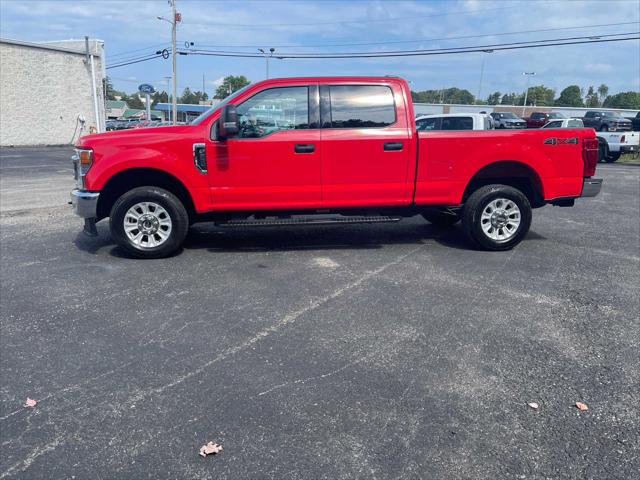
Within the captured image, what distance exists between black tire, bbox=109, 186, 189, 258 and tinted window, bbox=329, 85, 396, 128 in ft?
7.05

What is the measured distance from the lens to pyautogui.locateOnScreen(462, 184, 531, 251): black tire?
21.5 feet

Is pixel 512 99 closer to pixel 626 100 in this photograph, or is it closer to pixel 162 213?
pixel 626 100

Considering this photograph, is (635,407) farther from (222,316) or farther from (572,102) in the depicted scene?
(572,102)

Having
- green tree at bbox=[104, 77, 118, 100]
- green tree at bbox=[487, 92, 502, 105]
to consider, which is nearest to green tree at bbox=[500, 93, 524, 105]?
green tree at bbox=[487, 92, 502, 105]

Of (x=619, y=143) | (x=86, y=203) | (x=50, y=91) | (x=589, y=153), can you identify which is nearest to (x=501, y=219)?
(x=589, y=153)

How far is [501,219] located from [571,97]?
434ft

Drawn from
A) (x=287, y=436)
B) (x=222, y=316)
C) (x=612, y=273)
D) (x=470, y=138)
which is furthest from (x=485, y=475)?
(x=470, y=138)

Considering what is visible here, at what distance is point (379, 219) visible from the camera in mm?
6477

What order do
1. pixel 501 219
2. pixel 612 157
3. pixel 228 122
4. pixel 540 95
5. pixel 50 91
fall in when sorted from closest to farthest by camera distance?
pixel 228 122, pixel 501 219, pixel 612 157, pixel 50 91, pixel 540 95

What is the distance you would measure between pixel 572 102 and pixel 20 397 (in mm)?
135164

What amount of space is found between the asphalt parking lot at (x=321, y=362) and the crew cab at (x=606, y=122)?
870 inches

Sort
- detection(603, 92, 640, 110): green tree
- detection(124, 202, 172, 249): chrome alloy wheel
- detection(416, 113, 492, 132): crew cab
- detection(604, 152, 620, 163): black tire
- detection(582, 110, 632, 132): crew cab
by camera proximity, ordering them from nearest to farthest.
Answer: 1. detection(124, 202, 172, 249): chrome alloy wheel
2. detection(416, 113, 492, 132): crew cab
3. detection(604, 152, 620, 163): black tire
4. detection(582, 110, 632, 132): crew cab
5. detection(603, 92, 640, 110): green tree

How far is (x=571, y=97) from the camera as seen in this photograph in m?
121

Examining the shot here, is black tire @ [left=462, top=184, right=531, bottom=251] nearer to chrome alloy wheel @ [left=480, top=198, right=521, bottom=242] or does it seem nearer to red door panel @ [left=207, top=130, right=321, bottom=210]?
chrome alloy wheel @ [left=480, top=198, right=521, bottom=242]
